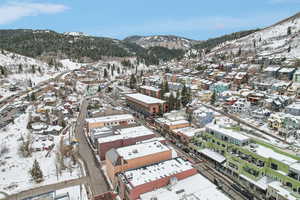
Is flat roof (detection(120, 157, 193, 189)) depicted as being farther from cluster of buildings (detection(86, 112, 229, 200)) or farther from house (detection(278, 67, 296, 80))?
house (detection(278, 67, 296, 80))

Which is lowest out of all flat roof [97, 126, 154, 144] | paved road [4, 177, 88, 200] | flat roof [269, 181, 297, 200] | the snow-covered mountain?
paved road [4, 177, 88, 200]

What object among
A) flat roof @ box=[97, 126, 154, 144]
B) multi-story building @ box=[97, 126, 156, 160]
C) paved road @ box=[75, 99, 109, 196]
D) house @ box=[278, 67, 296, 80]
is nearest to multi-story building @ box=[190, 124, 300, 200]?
multi-story building @ box=[97, 126, 156, 160]

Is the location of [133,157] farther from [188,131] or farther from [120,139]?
[188,131]

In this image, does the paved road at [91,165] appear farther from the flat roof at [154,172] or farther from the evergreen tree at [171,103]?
the evergreen tree at [171,103]

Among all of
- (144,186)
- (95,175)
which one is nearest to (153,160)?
(144,186)

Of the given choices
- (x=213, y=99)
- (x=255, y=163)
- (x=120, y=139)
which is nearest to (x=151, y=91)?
(x=213, y=99)

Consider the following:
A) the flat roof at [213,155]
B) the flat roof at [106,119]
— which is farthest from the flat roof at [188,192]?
the flat roof at [106,119]
